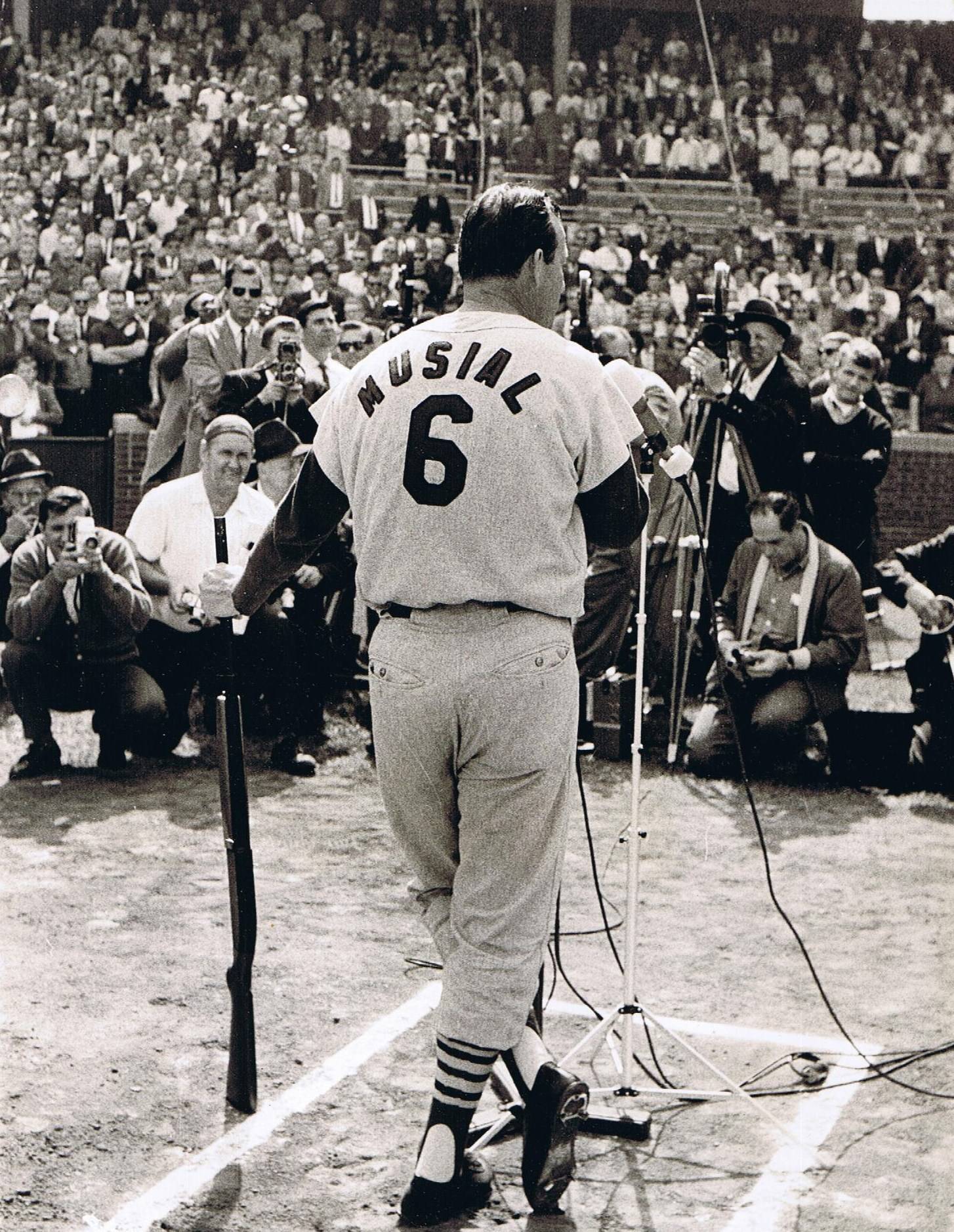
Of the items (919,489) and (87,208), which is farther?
(87,208)

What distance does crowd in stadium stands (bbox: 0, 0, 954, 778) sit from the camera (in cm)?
1455

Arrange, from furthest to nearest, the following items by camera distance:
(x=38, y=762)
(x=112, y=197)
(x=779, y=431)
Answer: (x=112, y=197) → (x=779, y=431) → (x=38, y=762)

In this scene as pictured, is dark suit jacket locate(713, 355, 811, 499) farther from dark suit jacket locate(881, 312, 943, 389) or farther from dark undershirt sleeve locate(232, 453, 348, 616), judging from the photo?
dark suit jacket locate(881, 312, 943, 389)

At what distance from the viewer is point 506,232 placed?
3014 millimetres

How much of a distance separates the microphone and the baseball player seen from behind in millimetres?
241

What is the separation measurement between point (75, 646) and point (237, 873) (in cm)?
385

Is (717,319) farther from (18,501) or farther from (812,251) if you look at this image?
(812,251)

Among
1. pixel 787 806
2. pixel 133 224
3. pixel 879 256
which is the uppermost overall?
pixel 133 224

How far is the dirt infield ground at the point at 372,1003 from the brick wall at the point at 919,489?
7071 millimetres

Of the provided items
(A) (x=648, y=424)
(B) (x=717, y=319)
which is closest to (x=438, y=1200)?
(A) (x=648, y=424)

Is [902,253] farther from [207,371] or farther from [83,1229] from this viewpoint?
[83,1229]

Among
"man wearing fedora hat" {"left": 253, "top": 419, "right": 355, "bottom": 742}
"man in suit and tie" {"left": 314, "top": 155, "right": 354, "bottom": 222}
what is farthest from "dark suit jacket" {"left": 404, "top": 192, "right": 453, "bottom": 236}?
"man wearing fedora hat" {"left": 253, "top": 419, "right": 355, "bottom": 742}

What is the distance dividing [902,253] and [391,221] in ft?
20.9

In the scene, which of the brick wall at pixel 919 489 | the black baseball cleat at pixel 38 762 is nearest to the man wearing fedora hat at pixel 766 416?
the black baseball cleat at pixel 38 762
